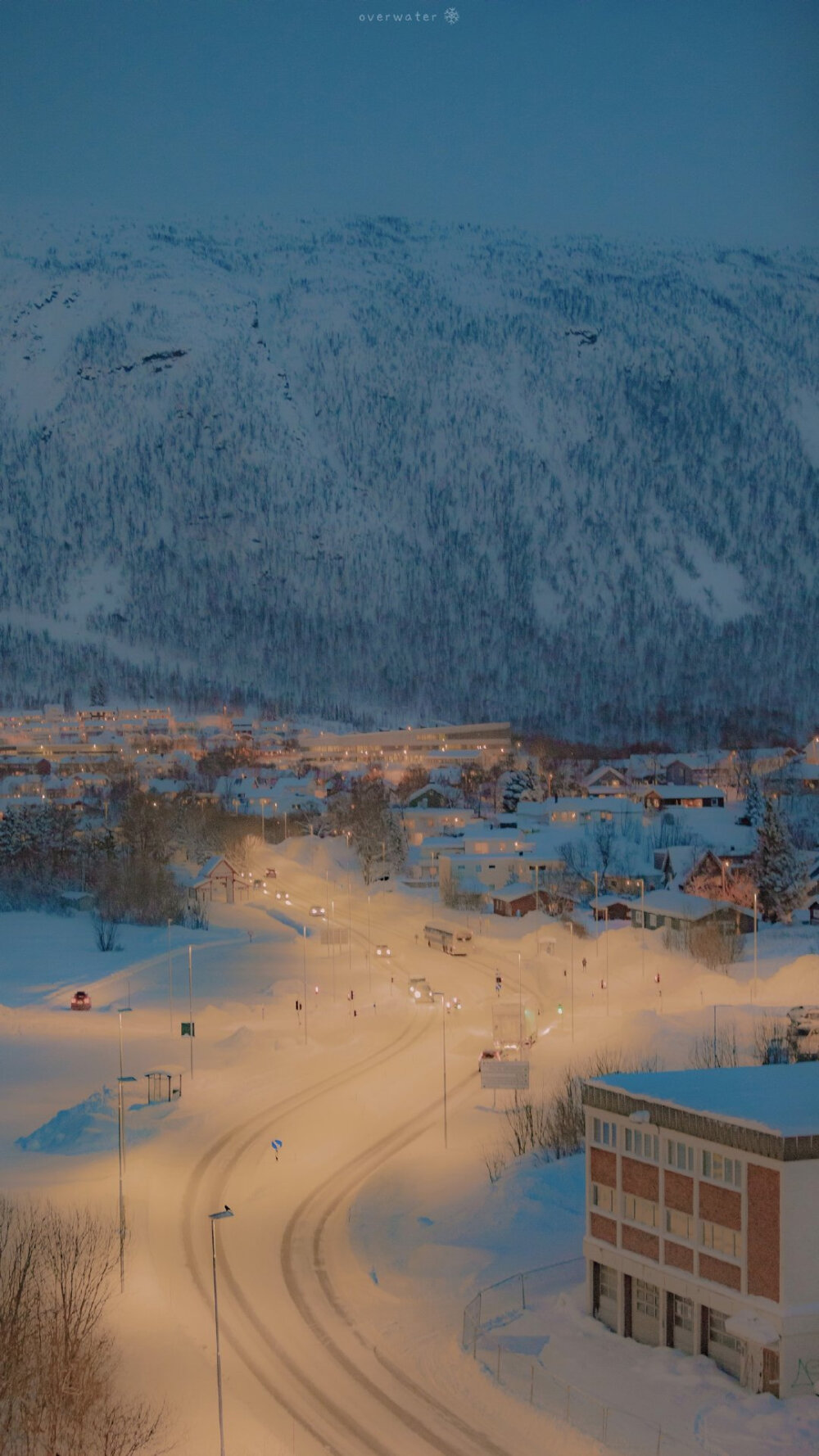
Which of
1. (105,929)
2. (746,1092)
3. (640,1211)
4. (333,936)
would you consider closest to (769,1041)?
(746,1092)

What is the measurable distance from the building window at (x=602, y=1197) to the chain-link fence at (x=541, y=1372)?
2.85 feet

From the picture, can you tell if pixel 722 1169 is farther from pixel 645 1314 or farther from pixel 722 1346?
pixel 645 1314

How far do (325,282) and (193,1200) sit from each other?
152877 millimetres

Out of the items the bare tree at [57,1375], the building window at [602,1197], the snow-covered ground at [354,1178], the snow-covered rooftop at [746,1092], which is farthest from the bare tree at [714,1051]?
the bare tree at [57,1375]

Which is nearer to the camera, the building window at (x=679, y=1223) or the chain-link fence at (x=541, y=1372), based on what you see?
the chain-link fence at (x=541, y=1372)

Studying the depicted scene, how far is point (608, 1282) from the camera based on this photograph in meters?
9.29

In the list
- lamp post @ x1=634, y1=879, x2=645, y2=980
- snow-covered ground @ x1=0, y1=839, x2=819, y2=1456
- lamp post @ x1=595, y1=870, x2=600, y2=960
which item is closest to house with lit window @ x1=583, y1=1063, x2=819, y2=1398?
snow-covered ground @ x1=0, y1=839, x2=819, y2=1456

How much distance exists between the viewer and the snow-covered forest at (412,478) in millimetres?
98438

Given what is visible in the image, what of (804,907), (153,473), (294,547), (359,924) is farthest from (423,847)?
(153,473)

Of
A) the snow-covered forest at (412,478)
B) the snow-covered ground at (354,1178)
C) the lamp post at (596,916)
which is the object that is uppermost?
the snow-covered forest at (412,478)

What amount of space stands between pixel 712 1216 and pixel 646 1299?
83cm

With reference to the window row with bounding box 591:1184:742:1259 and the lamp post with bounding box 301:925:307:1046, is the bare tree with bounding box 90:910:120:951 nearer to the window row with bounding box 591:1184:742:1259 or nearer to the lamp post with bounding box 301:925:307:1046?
the lamp post with bounding box 301:925:307:1046

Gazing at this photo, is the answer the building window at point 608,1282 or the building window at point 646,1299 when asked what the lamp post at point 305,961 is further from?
the building window at point 646,1299

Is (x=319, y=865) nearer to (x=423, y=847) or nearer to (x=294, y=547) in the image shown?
(x=423, y=847)
